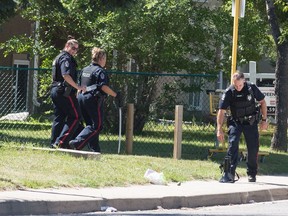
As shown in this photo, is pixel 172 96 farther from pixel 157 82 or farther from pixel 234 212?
pixel 234 212

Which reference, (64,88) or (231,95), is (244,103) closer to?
(231,95)

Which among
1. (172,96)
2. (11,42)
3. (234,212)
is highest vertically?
(11,42)

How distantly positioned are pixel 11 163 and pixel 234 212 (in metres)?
3.56

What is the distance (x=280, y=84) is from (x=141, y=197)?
8058mm

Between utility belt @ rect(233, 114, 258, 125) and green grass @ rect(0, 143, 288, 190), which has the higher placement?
utility belt @ rect(233, 114, 258, 125)

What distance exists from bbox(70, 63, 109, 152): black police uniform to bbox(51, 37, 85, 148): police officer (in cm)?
20

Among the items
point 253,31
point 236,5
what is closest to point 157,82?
point 236,5

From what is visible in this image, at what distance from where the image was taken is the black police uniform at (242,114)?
12.5 meters

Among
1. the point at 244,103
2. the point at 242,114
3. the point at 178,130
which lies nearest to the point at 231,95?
the point at 244,103

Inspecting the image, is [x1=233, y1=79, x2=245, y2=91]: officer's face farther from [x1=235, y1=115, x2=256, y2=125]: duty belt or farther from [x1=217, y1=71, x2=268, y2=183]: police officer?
[x1=235, y1=115, x2=256, y2=125]: duty belt

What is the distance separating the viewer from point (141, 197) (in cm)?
1047

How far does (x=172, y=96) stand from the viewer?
1681 cm

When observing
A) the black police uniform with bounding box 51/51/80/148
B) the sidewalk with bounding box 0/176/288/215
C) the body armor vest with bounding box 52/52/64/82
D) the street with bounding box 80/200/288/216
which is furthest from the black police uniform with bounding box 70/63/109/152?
the street with bounding box 80/200/288/216

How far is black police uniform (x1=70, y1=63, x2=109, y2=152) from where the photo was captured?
44.6ft
